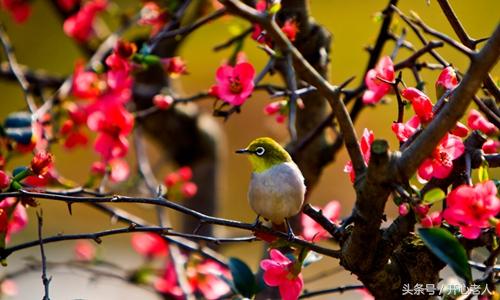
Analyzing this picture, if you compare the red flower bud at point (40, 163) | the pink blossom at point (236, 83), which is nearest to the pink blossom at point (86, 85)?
the pink blossom at point (236, 83)

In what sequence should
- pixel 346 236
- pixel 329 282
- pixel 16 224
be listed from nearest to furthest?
pixel 346 236 < pixel 16 224 < pixel 329 282

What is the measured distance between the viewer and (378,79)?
1222 mm

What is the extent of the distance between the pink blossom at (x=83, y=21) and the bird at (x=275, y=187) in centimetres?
124

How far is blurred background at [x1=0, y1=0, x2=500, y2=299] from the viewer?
3.73m

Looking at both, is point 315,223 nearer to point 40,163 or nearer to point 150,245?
point 40,163

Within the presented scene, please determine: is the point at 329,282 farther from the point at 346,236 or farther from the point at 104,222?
the point at 346,236

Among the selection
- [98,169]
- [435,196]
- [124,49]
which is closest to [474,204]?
[435,196]

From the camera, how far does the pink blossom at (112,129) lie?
1.65 metres

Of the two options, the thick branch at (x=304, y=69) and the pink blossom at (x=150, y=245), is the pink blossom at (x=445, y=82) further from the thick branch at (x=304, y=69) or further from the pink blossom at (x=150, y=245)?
the pink blossom at (x=150, y=245)

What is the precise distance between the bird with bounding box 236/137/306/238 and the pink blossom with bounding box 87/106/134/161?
54 cm

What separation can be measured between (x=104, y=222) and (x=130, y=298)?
1.22 meters

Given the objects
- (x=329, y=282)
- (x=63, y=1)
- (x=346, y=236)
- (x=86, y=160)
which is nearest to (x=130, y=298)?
(x=329, y=282)

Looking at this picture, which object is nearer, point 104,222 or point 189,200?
point 189,200

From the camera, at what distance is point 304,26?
5.54 feet
